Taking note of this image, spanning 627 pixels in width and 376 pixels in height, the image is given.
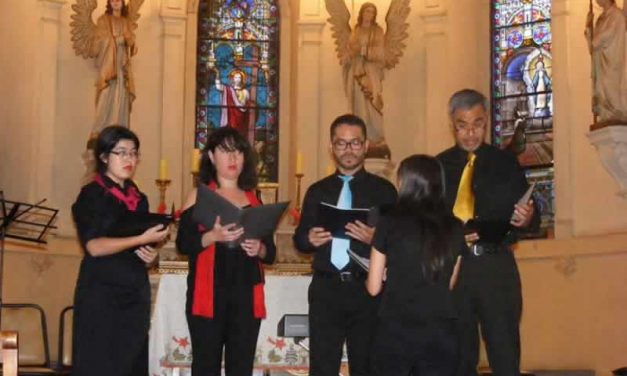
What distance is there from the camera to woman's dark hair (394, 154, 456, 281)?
5008 mm

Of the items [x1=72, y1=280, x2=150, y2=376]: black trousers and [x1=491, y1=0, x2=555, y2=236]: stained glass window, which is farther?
[x1=491, y1=0, x2=555, y2=236]: stained glass window

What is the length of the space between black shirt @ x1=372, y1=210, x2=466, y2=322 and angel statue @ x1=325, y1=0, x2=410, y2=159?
281 inches

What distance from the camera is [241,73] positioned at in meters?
13.8

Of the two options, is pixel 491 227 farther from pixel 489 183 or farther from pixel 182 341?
pixel 182 341

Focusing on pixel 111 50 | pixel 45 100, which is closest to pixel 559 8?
pixel 111 50

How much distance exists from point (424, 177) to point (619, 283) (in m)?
6.53

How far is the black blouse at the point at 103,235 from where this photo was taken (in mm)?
5555

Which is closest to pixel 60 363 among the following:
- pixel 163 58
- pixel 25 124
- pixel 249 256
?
pixel 249 256

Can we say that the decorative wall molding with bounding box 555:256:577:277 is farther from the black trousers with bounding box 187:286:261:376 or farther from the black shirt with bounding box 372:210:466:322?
the black shirt with bounding box 372:210:466:322

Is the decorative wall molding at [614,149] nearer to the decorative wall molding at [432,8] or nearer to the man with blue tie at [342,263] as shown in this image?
the decorative wall molding at [432,8]

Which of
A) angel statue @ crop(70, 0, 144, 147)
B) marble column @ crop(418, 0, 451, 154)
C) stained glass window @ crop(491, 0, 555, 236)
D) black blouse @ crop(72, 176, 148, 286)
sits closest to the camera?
black blouse @ crop(72, 176, 148, 286)

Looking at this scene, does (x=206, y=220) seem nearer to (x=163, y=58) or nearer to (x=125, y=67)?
(x=125, y=67)

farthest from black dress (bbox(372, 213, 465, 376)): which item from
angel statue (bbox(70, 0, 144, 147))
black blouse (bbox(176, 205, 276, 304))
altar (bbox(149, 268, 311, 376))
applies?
angel statue (bbox(70, 0, 144, 147))

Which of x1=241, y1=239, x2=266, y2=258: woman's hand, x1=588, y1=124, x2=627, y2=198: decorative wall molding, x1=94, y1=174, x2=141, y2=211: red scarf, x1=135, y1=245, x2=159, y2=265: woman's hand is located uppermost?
x1=588, y1=124, x2=627, y2=198: decorative wall molding
